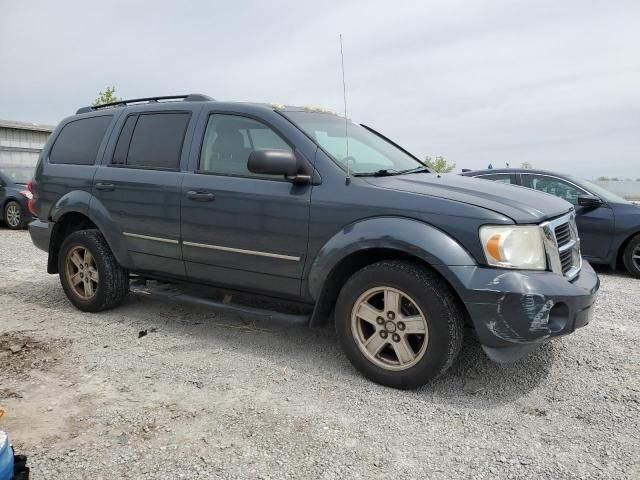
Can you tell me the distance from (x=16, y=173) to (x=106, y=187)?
31.0 ft

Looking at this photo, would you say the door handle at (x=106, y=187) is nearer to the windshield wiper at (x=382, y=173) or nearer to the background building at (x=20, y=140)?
the windshield wiper at (x=382, y=173)

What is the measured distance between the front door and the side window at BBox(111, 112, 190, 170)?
0.95ft

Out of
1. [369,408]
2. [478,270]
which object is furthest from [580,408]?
[369,408]

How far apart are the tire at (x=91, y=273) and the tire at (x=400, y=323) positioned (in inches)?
90.9

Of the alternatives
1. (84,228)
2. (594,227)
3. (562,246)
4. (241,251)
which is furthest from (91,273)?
(594,227)

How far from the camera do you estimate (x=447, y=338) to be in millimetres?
2996

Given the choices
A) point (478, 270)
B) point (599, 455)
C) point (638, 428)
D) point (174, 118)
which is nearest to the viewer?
point (599, 455)

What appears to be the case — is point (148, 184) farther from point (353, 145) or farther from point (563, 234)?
point (563, 234)

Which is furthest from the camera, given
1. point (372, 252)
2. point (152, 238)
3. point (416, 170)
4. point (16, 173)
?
point (16, 173)

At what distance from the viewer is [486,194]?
3.26 meters

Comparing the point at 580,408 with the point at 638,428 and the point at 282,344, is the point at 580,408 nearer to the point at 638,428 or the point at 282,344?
the point at 638,428

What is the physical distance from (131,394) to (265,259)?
122 cm

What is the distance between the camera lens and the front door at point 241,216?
11.6ft

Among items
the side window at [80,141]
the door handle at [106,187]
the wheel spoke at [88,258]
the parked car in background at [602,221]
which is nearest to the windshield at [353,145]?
the door handle at [106,187]
